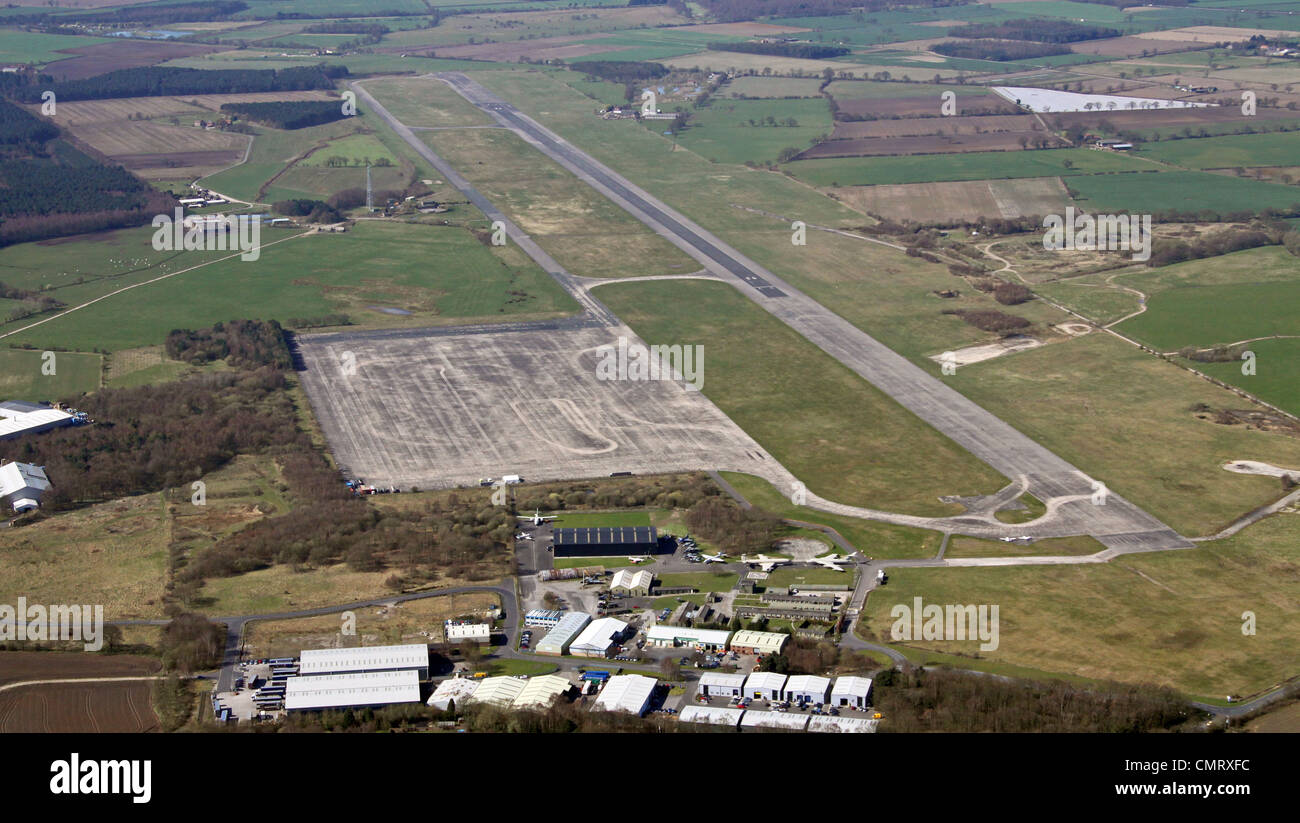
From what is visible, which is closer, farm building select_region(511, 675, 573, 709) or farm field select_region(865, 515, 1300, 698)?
farm building select_region(511, 675, 573, 709)

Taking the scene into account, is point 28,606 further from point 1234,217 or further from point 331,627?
point 1234,217

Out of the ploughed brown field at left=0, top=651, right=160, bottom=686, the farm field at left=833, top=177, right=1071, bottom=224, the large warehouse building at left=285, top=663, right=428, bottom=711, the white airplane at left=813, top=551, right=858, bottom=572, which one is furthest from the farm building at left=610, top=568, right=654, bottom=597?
the farm field at left=833, top=177, right=1071, bottom=224

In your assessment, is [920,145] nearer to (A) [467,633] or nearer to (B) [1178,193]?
(B) [1178,193]

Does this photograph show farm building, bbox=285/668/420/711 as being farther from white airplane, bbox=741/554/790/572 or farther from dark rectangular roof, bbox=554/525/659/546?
white airplane, bbox=741/554/790/572

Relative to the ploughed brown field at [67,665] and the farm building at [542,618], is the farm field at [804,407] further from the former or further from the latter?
the ploughed brown field at [67,665]

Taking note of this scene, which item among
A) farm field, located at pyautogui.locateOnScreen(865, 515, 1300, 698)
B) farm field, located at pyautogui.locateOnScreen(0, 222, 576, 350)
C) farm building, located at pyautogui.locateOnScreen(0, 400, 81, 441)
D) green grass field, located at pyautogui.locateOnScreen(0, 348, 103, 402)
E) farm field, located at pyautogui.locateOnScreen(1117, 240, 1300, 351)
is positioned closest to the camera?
farm field, located at pyautogui.locateOnScreen(865, 515, 1300, 698)

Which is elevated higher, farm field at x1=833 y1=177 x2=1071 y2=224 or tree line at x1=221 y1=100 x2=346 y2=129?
tree line at x1=221 y1=100 x2=346 y2=129
